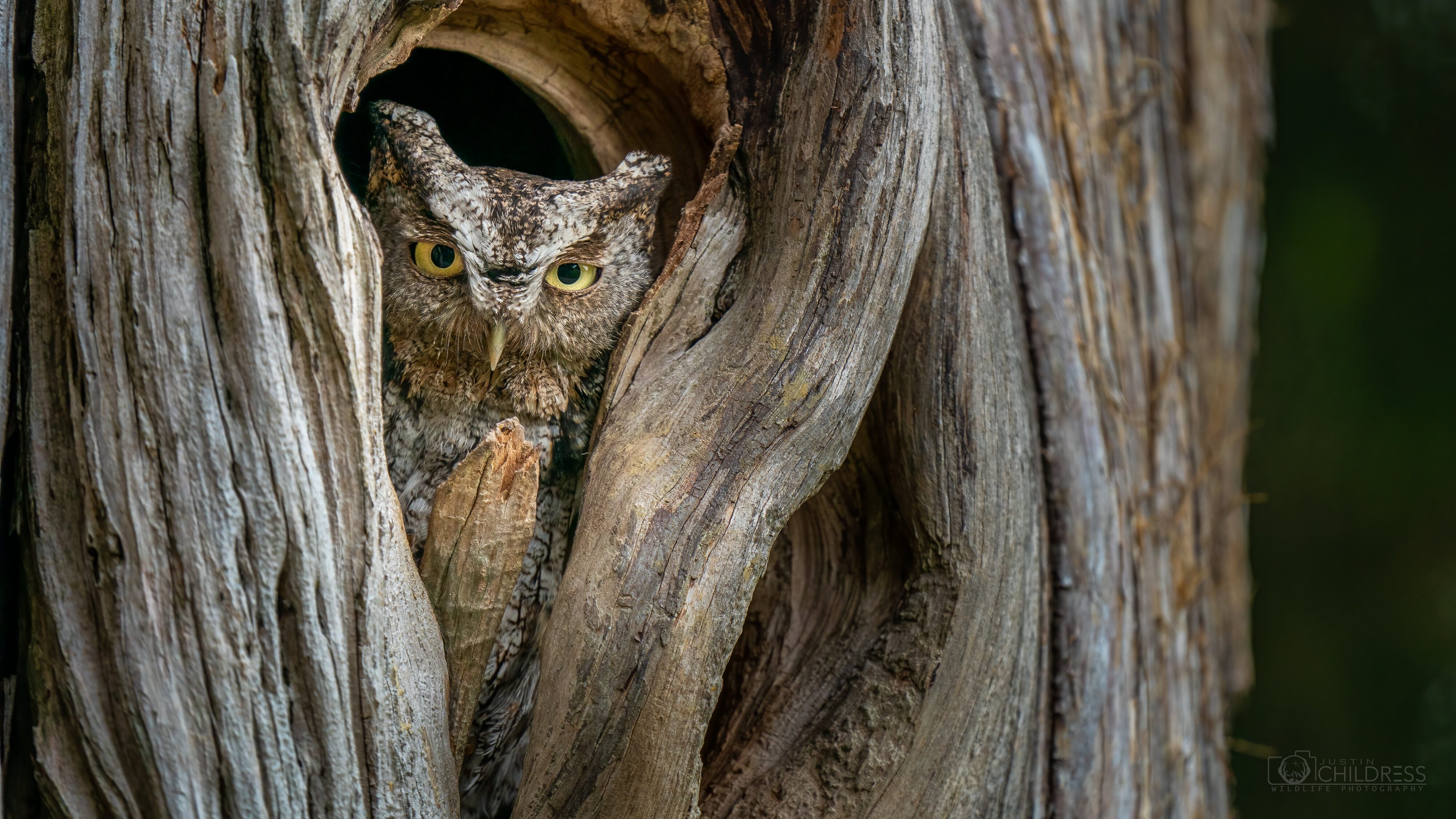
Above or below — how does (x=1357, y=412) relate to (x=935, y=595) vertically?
above

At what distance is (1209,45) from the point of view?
2584 mm

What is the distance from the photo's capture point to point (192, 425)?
104cm

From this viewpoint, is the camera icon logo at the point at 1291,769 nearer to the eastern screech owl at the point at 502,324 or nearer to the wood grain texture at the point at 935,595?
the wood grain texture at the point at 935,595

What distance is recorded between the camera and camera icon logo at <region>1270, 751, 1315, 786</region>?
2.64 m

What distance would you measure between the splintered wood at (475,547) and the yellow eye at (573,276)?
14.6 inches

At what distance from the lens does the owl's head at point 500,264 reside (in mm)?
1487

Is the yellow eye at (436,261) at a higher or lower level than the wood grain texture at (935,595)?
higher

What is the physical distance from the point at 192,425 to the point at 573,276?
27.9 inches

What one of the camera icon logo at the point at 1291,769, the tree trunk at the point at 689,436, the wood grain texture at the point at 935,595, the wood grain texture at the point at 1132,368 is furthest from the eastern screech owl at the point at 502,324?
the camera icon logo at the point at 1291,769

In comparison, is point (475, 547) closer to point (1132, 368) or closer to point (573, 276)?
point (573, 276)

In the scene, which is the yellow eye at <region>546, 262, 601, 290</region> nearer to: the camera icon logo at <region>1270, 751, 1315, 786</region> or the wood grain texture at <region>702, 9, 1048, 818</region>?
the wood grain texture at <region>702, 9, 1048, 818</region>

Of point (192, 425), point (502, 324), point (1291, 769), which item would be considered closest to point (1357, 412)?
point (1291, 769)

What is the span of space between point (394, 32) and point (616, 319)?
577mm

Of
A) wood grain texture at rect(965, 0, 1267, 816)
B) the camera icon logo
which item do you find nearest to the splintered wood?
wood grain texture at rect(965, 0, 1267, 816)
